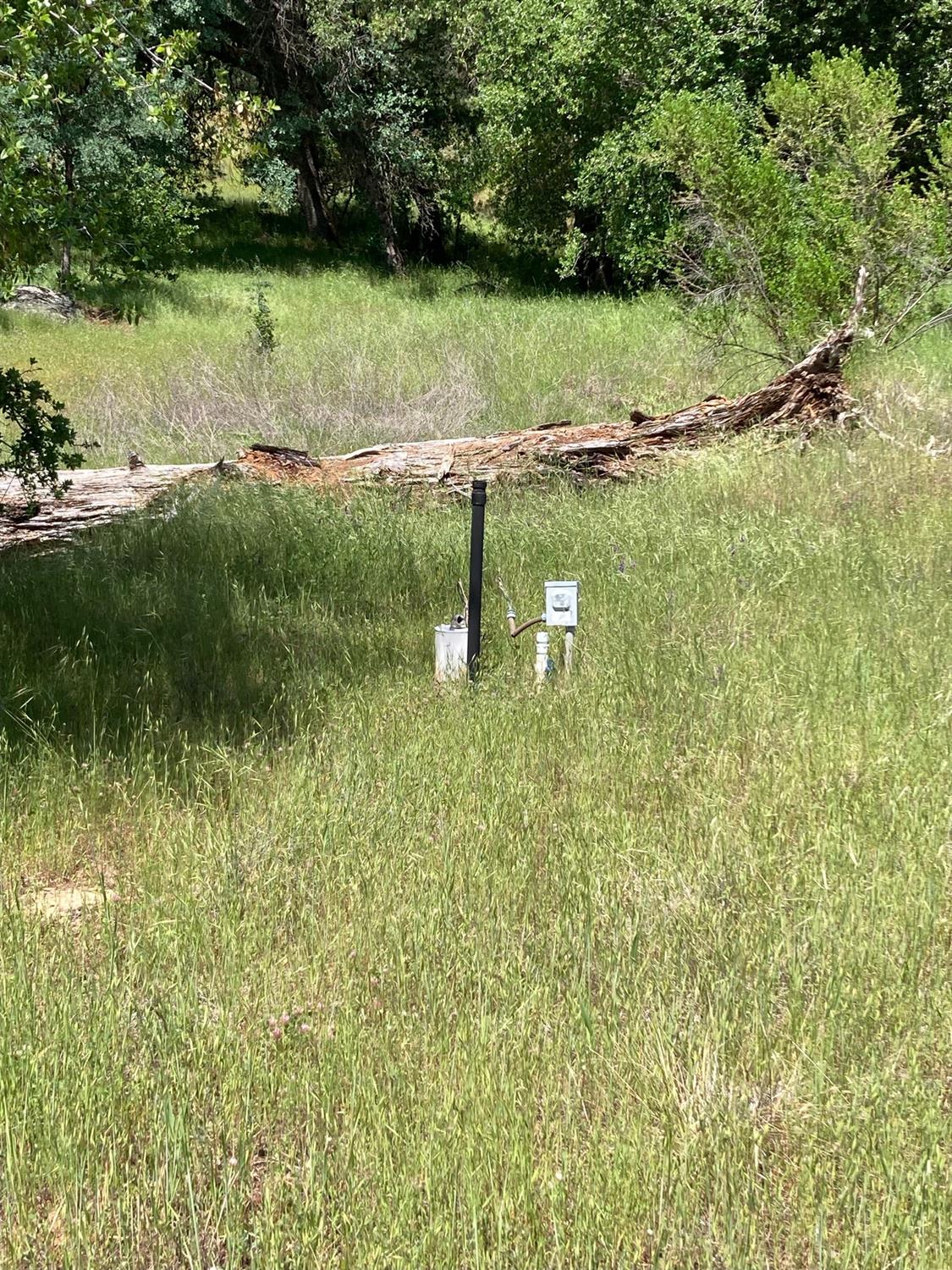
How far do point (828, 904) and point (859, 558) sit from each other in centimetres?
293

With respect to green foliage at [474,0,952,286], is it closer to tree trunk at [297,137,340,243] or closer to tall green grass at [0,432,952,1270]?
tree trunk at [297,137,340,243]

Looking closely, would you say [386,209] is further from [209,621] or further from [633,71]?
[209,621]

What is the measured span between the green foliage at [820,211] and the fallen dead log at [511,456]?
34.6 inches

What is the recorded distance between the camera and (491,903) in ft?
9.35

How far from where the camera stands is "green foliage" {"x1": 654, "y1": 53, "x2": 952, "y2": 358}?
9.18 metres

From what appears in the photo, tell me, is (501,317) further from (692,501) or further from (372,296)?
(692,501)

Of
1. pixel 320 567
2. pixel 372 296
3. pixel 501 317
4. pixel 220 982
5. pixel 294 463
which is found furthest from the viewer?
pixel 372 296

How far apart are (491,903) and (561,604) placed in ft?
6.11

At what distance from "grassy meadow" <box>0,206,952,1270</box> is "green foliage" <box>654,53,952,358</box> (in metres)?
3.51

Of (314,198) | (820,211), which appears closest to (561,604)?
(820,211)

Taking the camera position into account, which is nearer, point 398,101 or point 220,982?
point 220,982

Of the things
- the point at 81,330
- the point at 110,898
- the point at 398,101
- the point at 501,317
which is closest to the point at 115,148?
the point at 81,330

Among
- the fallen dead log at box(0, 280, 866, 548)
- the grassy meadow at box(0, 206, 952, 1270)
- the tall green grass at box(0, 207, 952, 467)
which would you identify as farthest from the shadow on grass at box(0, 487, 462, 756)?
the tall green grass at box(0, 207, 952, 467)

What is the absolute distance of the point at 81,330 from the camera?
675 inches
